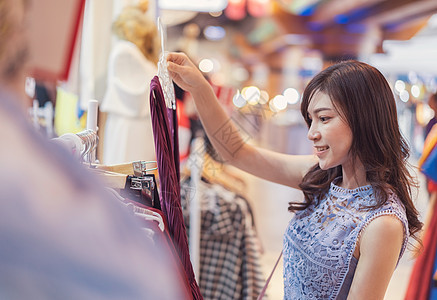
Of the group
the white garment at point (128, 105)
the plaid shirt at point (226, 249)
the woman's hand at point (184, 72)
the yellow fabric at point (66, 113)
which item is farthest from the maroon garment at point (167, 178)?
the yellow fabric at point (66, 113)

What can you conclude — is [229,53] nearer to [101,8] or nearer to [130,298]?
[101,8]

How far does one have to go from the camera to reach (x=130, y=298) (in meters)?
0.49

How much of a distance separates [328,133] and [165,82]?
41 cm

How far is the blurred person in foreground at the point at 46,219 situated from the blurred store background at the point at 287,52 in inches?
31.7

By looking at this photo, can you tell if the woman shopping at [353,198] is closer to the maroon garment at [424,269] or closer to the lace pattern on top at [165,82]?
the lace pattern on top at [165,82]

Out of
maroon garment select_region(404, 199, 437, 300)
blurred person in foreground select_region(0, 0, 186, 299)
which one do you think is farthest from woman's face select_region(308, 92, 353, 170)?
maroon garment select_region(404, 199, 437, 300)

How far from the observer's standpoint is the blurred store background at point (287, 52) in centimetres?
254

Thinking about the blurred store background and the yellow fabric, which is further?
the yellow fabric

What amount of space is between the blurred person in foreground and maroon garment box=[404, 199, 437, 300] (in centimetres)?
247

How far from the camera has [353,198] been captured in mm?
1227

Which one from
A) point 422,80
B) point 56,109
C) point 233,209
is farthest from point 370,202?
point 422,80

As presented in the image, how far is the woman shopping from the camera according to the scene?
1082mm

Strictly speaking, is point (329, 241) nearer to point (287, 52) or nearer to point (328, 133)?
point (328, 133)

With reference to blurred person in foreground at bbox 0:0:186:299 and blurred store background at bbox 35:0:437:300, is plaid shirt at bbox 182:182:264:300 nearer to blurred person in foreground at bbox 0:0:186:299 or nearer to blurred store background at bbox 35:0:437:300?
blurred store background at bbox 35:0:437:300
